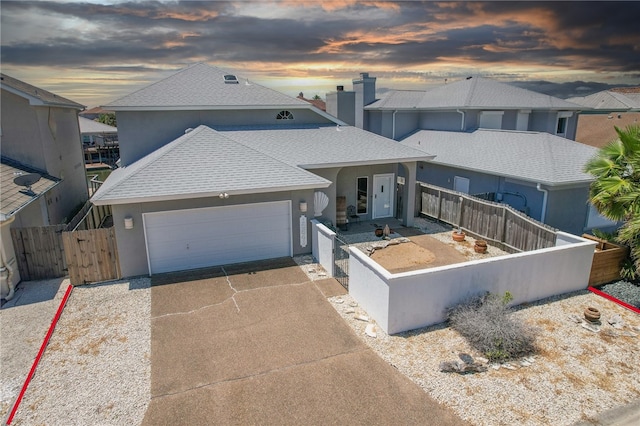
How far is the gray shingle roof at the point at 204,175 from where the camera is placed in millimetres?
10773

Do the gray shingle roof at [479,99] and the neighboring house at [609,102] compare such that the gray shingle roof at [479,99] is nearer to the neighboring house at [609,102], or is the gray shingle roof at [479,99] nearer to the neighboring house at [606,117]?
the neighboring house at [606,117]

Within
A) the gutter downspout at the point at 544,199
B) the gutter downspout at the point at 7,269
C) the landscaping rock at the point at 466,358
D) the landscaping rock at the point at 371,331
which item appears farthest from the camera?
the gutter downspout at the point at 544,199

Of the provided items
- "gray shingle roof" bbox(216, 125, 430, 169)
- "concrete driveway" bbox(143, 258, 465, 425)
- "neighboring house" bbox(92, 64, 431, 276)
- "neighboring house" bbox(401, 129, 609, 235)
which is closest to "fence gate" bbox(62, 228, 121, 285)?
Answer: "neighboring house" bbox(92, 64, 431, 276)

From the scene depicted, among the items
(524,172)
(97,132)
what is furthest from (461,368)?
(97,132)

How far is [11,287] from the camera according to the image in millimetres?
10406

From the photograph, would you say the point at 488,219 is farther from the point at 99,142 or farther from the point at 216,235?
the point at 99,142

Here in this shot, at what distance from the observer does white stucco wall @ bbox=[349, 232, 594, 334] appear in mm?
8352

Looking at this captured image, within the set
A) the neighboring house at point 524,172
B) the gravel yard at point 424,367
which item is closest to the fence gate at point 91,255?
the gravel yard at point 424,367

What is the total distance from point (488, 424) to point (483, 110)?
18.4m

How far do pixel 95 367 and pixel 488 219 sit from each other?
13.3 meters

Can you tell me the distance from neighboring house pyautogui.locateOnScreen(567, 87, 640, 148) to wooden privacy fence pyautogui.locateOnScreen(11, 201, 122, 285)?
30.8 meters

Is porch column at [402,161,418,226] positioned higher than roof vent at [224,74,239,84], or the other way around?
roof vent at [224,74,239,84]

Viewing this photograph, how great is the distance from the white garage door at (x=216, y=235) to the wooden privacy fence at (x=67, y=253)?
116 cm

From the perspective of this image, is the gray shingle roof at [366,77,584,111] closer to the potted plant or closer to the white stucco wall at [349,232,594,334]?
the potted plant
